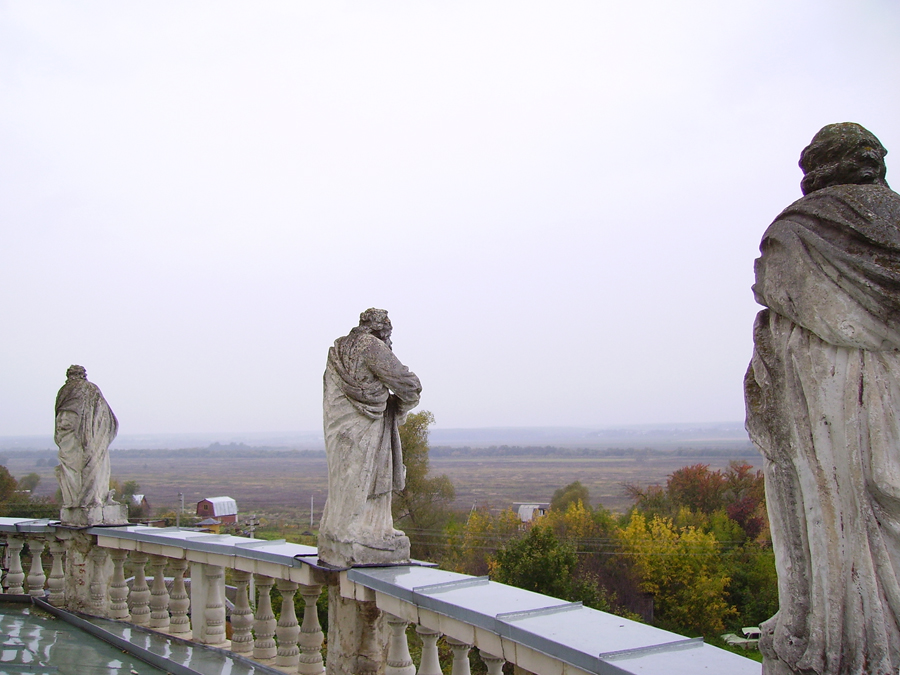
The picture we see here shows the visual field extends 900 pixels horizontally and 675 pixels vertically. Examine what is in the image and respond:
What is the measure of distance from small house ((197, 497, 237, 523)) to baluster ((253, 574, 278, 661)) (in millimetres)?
43586

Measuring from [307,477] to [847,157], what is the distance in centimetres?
10745

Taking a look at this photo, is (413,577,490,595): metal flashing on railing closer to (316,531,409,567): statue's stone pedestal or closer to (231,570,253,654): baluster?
(316,531,409,567): statue's stone pedestal

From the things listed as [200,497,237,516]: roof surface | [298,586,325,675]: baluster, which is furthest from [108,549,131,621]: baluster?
[200,497,237,516]: roof surface

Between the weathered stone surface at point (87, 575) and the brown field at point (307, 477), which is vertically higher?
the weathered stone surface at point (87, 575)

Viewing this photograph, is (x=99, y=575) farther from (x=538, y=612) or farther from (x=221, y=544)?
(x=538, y=612)

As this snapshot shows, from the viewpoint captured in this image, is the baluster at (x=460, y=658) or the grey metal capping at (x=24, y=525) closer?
the baluster at (x=460, y=658)

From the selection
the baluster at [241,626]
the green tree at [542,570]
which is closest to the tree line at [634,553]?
the green tree at [542,570]

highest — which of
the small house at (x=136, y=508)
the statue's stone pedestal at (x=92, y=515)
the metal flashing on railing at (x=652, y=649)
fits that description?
the statue's stone pedestal at (x=92, y=515)

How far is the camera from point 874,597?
231cm

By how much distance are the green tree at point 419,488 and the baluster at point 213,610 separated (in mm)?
31142

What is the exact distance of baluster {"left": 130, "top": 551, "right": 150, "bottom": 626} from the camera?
6.93 meters

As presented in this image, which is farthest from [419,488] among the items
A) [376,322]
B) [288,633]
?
[376,322]

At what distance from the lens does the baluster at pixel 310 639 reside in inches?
215

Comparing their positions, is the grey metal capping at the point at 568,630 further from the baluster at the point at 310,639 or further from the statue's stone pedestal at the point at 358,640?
the baluster at the point at 310,639
